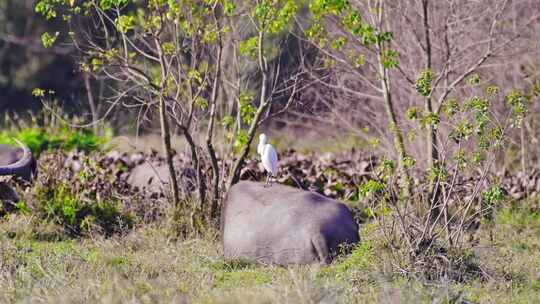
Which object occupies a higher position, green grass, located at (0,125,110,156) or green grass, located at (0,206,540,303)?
green grass, located at (0,206,540,303)

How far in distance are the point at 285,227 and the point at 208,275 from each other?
91 centimetres

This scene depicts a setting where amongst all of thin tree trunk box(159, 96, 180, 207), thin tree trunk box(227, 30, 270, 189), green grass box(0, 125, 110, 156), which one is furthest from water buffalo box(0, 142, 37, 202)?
green grass box(0, 125, 110, 156)

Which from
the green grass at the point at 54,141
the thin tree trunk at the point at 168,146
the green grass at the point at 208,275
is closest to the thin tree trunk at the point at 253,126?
the thin tree trunk at the point at 168,146

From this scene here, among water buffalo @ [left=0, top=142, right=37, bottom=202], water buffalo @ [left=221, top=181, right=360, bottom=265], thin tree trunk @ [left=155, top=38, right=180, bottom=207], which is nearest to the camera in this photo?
water buffalo @ [left=221, top=181, right=360, bottom=265]

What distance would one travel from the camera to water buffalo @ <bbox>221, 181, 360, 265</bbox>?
705 cm

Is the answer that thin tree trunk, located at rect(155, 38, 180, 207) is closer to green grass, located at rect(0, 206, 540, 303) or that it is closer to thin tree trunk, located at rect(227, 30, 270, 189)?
green grass, located at rect(0, 206, 540, 303)

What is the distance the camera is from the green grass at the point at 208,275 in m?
5.48

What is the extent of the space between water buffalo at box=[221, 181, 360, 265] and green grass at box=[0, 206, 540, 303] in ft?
0.50

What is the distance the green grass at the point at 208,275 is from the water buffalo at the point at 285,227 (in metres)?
0.15

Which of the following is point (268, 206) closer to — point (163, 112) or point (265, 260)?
point (265, 260)

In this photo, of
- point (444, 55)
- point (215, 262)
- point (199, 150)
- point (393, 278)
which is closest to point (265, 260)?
point (215, 262)

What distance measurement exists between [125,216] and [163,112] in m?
1.38

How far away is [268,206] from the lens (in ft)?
24.3

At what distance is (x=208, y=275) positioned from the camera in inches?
257
